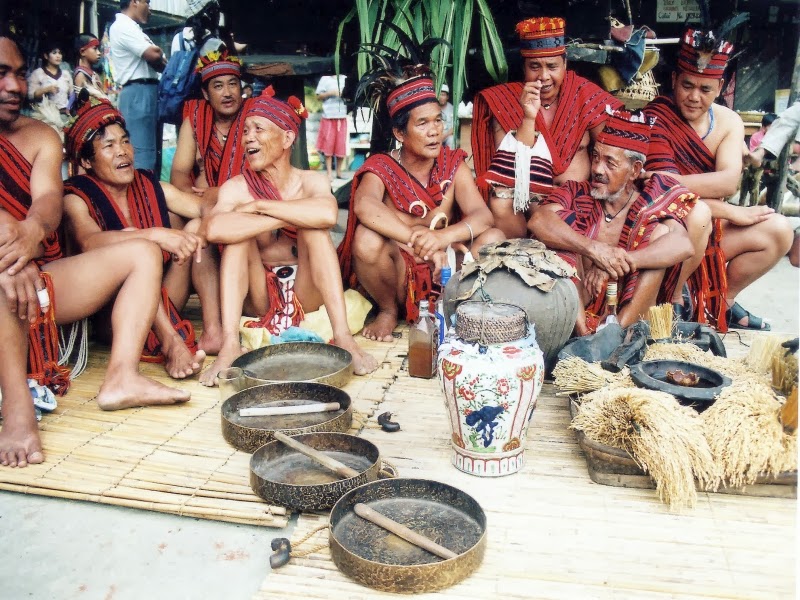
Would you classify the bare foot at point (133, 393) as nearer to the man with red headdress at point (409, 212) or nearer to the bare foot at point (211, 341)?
the bare foot at point (211, 341)

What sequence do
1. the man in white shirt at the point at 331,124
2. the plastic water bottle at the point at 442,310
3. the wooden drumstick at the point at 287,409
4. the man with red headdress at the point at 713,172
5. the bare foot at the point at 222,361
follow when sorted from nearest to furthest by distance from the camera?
the wooden drumstick at the point at 287,409 → the plastic water bottle at the point at 442,310 → the bare foot at the point at 222,361 → the man with red headdress at the point at 713,172 → the man in white shirt at the point at 331,124

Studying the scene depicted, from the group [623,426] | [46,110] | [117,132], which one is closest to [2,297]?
[117,132]

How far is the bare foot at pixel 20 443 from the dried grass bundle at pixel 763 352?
271cm

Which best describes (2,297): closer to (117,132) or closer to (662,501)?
(117,132)

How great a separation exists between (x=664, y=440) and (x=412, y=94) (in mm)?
2399

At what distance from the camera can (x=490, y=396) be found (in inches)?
92.5

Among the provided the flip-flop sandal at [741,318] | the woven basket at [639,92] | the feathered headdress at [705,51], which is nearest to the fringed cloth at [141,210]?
the feathered headdress at [705,51]

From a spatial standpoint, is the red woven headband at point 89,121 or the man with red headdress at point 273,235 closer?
the red woven headband at point 89,121

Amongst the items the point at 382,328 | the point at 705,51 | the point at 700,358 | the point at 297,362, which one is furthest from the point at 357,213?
the point at 705,51

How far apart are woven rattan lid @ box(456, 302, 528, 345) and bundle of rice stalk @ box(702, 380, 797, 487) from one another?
673 millimetres

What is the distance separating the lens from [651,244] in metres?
3.60

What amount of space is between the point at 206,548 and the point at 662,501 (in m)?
1.45

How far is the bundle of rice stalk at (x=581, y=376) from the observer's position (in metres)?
2.67

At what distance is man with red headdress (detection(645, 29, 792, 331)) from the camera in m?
4.07
